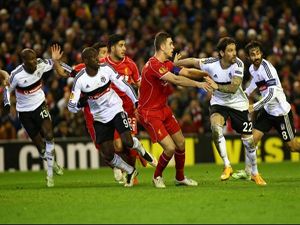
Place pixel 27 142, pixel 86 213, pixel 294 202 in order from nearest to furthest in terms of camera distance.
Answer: pixel 86 213 → pixel 294 202 → pixel 27 142

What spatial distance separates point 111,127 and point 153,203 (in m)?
3.00

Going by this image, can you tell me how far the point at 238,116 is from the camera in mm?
13961

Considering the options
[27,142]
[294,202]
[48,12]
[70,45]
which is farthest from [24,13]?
[294,202]

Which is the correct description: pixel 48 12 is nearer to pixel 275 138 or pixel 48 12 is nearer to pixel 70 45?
pixel 70 45

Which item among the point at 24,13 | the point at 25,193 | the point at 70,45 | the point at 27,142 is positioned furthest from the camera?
the point at 24,13

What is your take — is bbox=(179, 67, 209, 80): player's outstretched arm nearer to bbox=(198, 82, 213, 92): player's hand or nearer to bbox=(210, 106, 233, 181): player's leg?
bbox=(198, 82, 213, 92): player's hand

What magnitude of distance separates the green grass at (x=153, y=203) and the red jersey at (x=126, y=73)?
56.0 inches

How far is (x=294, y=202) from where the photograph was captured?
1081 centimetres

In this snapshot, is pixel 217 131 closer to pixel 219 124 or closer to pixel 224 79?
pixel 219 124

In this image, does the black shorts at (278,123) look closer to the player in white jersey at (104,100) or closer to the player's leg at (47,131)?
the player in white jersey at (104,100)

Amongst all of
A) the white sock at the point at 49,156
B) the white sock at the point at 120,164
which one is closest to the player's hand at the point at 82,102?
the white sock at the point at 120,164

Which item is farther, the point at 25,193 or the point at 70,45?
the point at 70,45

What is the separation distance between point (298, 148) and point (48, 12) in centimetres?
1248

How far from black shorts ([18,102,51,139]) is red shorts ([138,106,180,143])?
2.54 meters
